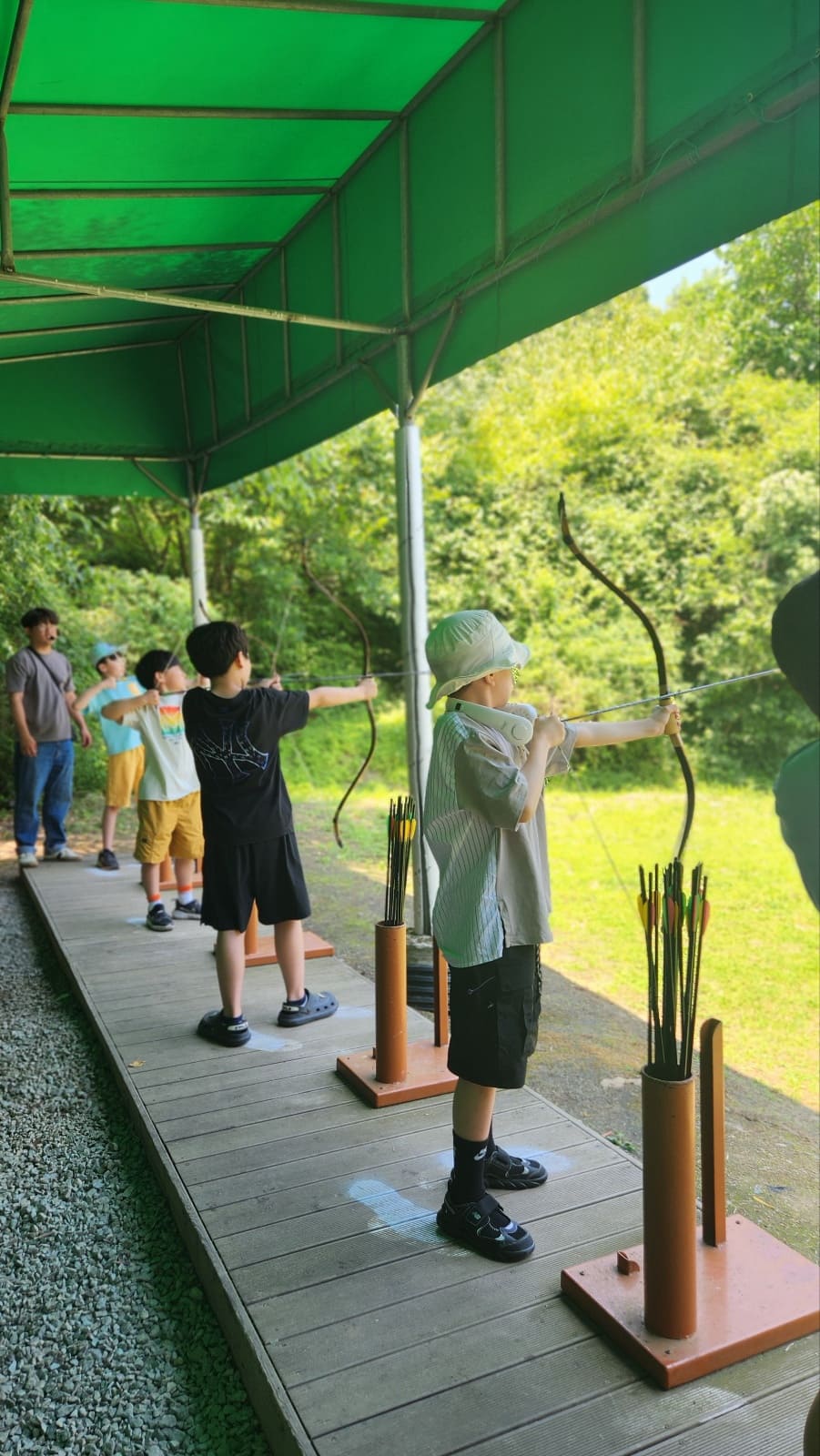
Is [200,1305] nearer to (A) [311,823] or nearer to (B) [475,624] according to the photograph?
(B) [475,624]

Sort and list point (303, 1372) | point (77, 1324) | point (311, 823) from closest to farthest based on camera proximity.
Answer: point (303, 1372), point (77, 1324), point (311, 823)

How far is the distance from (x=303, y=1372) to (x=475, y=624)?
1.32 metres

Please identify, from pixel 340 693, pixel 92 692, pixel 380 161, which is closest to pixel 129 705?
pixel 92 692

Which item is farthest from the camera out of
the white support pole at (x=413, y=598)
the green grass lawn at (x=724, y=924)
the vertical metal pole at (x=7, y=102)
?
the green grass lawn at (x=724, y=924)

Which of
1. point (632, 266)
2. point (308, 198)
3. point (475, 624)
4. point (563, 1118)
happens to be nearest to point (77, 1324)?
point (563, 1118)

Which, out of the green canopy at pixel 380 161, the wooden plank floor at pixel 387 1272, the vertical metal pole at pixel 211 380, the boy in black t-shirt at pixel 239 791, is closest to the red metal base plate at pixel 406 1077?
the wooden plank floor at pixel 387 1272

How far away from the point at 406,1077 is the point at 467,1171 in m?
0.72

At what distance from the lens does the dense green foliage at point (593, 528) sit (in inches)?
456

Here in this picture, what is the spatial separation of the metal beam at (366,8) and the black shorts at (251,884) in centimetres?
219

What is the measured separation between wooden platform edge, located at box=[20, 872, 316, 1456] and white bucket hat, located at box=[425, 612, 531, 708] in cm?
120

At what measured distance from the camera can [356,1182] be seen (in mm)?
2234

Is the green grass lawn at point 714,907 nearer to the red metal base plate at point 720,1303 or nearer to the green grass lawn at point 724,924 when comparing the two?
the green grass lawn at point 724,924

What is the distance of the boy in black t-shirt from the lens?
2.84 metres

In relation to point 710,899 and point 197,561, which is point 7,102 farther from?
point 710,899
